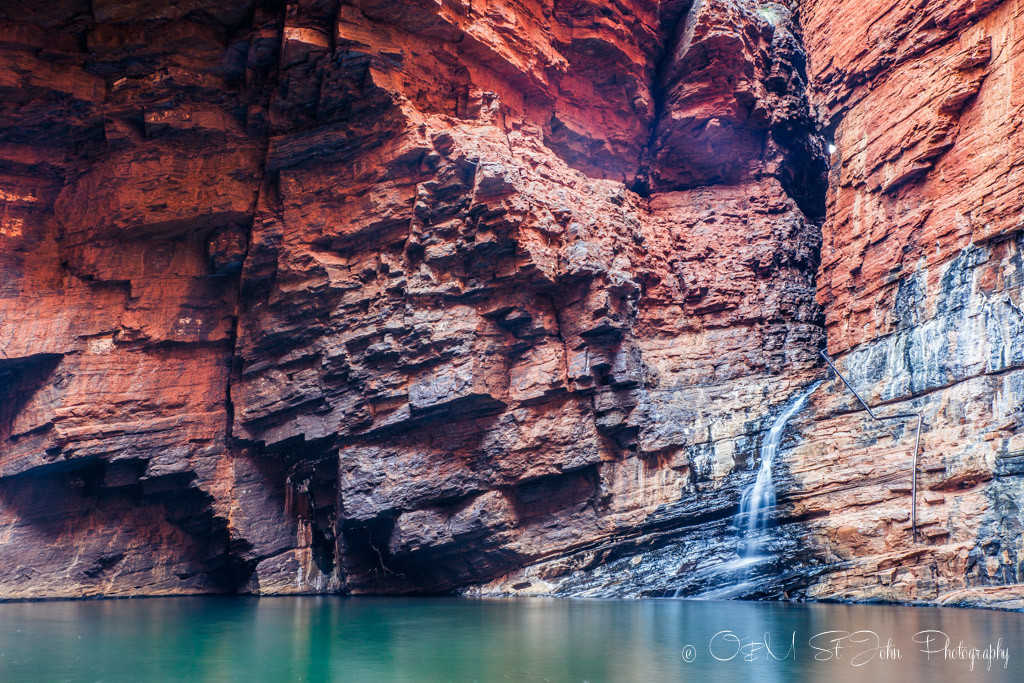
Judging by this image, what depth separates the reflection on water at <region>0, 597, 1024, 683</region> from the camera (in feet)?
26.3

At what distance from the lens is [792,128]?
80.9 feet

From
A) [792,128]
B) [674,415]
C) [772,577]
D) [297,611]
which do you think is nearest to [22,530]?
[297,611]

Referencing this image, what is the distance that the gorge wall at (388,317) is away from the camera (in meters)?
17.8

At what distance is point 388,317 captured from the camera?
1916 centimetres

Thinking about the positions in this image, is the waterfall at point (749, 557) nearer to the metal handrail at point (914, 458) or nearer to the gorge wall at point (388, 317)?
the gorge wall at point (388, 317)

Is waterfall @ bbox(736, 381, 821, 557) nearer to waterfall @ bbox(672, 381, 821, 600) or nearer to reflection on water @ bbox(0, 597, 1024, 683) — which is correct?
waterfall @ bbox(672, 381, 821, 600)

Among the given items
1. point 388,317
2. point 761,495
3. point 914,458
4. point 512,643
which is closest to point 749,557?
point 761,495

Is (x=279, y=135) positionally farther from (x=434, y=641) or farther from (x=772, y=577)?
(x=772, y=577)

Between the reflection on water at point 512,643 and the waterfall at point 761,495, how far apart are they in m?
1.77

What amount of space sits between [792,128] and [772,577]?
49.1 ft

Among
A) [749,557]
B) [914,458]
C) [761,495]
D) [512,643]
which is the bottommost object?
[512,643]

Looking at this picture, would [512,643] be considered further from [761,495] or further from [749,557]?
[761,495]

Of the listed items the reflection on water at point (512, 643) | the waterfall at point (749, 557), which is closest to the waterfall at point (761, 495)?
the waterfall at point (749, 557)

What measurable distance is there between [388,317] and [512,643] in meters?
10.6
